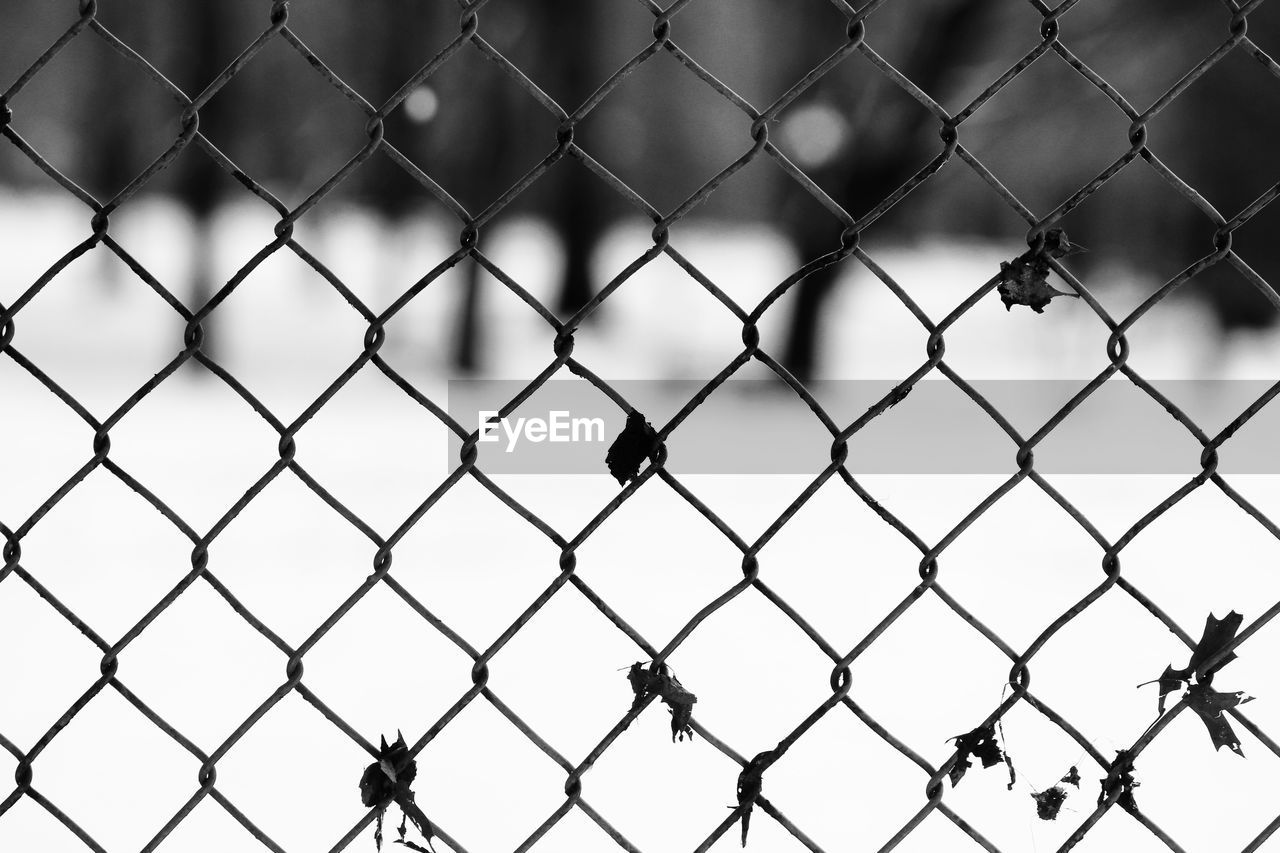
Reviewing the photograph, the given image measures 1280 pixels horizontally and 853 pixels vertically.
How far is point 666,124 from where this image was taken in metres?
5.12

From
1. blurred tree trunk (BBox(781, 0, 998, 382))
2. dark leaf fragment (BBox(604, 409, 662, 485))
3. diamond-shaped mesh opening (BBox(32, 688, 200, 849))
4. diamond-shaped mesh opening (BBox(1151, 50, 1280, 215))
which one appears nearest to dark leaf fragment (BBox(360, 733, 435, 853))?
dark leaf fragment (BBox(604, 409, 662, 485))

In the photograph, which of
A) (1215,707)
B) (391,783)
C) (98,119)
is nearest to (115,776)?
(391,783)

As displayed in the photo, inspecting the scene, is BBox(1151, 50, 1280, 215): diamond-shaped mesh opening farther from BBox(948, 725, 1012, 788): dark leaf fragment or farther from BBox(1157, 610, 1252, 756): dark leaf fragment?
BBox(948, 725, 1012, 788): dark leaf fragment

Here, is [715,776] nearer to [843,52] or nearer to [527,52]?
[843,52]

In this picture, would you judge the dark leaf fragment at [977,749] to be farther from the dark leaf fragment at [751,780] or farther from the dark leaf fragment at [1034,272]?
the dark leaf fragment at [1034,272]

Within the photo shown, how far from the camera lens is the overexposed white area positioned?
1.98 meters

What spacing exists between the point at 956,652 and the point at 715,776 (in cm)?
74

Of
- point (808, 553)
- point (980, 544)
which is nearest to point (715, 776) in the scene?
point (808, 553)

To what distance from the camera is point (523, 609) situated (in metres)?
2.76

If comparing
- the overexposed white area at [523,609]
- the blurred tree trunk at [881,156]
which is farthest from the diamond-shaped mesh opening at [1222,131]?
the blurred tree trunk at [881,156]

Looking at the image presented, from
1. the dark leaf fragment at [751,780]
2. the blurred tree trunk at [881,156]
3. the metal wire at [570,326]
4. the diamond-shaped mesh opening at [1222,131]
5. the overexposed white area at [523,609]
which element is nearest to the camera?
the metal wire at [570,326]

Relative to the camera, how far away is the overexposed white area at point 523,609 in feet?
6.50

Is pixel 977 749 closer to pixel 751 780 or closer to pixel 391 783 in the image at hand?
pixel 751 780

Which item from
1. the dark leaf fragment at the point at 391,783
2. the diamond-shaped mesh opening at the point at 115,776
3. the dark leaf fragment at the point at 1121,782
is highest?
the dark leaf fragment at the point at 1121,782
